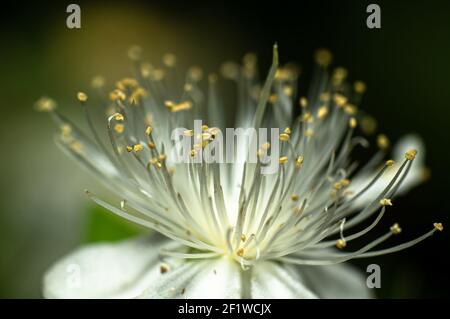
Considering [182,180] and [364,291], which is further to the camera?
[364,291]

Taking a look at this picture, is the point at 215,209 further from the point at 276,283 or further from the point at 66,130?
the point at 66,130

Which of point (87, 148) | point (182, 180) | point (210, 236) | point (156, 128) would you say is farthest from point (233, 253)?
point (87, 148)

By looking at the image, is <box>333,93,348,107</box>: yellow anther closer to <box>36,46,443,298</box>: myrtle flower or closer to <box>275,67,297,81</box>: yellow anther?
<box>36,46,443,298</box>: myrtle flower

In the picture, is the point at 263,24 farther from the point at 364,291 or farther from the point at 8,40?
the point at 364,291

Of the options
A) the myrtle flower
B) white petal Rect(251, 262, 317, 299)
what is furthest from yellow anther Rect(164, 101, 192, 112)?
white petal Rect(251, 262, 317, 299)

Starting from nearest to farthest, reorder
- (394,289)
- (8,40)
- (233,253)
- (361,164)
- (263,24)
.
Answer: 1. (233,253)
2. (394,289)
3. (361,164)
4. (8,40)
5. (263,24)

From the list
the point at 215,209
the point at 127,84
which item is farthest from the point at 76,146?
the point at 215,209

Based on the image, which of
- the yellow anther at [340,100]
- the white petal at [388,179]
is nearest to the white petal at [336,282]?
the white petal at [388,179]
